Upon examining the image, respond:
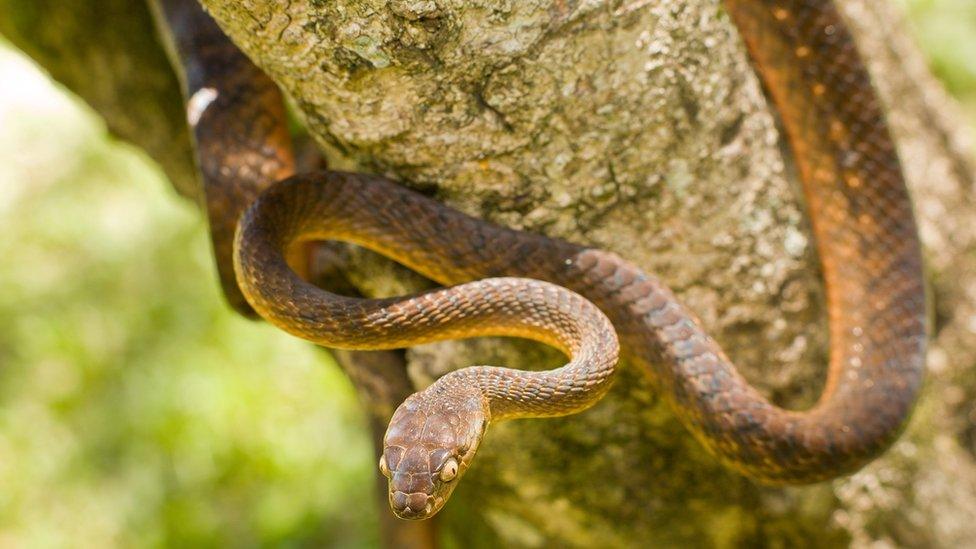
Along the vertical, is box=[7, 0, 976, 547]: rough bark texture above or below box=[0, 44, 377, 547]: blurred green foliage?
above

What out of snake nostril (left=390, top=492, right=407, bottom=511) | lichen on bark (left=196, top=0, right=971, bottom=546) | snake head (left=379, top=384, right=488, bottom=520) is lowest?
snake nostril (left=390, top=492, right=407, bottom=511)

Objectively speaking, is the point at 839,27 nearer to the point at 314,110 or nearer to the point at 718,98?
the point at 718,98

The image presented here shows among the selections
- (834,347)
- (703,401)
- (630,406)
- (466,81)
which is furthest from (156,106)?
(834,347)

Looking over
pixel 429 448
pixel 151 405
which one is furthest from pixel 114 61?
pixel 429 448

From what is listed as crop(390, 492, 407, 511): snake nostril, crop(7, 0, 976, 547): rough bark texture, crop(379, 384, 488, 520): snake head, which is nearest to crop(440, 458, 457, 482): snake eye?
crop(379, 384, 488, 520): snake head

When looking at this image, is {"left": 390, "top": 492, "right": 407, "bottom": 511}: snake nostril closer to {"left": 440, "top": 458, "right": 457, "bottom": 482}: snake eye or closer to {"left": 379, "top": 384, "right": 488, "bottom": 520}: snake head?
{"left": 379, "top": 384, "right": 488, "bottom": 520}: snake head

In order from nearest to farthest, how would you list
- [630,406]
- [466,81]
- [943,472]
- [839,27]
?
[466,81], [630,406], [839,27], [943,472]

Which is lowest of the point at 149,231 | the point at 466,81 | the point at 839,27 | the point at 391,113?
the point at 149,231

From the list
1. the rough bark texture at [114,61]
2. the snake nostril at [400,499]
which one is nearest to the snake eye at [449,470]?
the snake nostril at [400,499]

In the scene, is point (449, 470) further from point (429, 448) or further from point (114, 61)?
point (114, 61)
